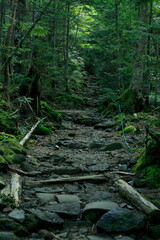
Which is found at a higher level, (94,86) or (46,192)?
(94,86)

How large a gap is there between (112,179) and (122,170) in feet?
1.99

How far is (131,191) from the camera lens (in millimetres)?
3383

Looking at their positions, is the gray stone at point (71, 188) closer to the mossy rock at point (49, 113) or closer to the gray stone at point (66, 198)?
the gray stone at point (66, 198)

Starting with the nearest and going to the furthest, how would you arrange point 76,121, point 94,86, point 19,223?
point 19,223, point 76,121, point 94,86

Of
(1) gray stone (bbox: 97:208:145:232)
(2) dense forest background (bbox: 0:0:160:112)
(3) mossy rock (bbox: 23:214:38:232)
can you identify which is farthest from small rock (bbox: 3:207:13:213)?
(2) dense forest background (bbox: 0:0:160:112)

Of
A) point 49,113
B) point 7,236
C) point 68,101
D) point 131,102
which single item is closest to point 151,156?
point 7,236

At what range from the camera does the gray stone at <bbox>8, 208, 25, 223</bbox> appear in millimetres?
2568

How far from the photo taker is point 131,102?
1234cm

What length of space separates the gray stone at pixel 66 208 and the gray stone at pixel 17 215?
0.40m

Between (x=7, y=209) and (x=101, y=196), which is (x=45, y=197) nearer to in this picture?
(x=7, y=209)

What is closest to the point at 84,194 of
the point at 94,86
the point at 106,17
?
the point at 106,17

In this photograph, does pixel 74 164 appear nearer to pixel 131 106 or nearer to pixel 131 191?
pixel 131 191

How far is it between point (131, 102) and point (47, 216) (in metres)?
10.4

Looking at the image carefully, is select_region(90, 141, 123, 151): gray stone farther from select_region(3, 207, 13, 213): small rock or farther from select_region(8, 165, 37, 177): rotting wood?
select_region(3, 207, 13, 213): small rock
